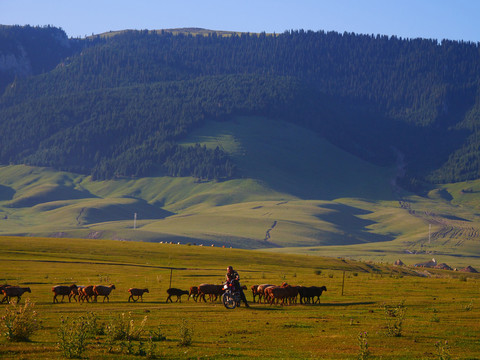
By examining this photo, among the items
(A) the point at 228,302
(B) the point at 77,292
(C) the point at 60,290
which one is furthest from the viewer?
(B) the point at 77,292

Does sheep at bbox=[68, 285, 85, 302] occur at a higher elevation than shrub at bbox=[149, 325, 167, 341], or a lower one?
lower

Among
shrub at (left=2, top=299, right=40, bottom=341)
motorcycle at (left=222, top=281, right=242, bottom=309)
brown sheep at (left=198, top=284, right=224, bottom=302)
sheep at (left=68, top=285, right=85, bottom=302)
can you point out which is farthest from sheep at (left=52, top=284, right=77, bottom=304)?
shrub at (left=2, top=299, right=40, bottom=341)

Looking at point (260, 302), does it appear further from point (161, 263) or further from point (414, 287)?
point (161, 263)

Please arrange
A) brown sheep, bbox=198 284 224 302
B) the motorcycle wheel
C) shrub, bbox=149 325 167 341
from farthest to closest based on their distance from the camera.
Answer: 1. brown sheep, bbox=198 284 224 302
2. the motorcycle wheel
3. shrub, bbox=149 325 167 341

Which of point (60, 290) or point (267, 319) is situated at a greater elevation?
point (267, 319)

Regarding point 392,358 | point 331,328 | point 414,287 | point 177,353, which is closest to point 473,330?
point 331,328

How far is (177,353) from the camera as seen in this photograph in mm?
23172

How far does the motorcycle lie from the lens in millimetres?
35688

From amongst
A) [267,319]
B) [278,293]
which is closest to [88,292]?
[278,293]

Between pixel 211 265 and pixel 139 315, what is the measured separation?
44.4 m

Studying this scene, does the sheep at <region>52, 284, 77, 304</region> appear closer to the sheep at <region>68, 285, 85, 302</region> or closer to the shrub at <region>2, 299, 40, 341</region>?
the sheep at <region>68, 285, 85, 302</region>

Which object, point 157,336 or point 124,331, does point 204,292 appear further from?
point 124,331

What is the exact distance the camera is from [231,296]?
118 ft

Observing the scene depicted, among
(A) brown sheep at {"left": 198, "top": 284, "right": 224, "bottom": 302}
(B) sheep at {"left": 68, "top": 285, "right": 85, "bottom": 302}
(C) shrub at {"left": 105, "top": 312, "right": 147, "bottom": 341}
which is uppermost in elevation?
(C) shrub at {"left": 105, "top": 312, "right": 147, "bottom": 341}
